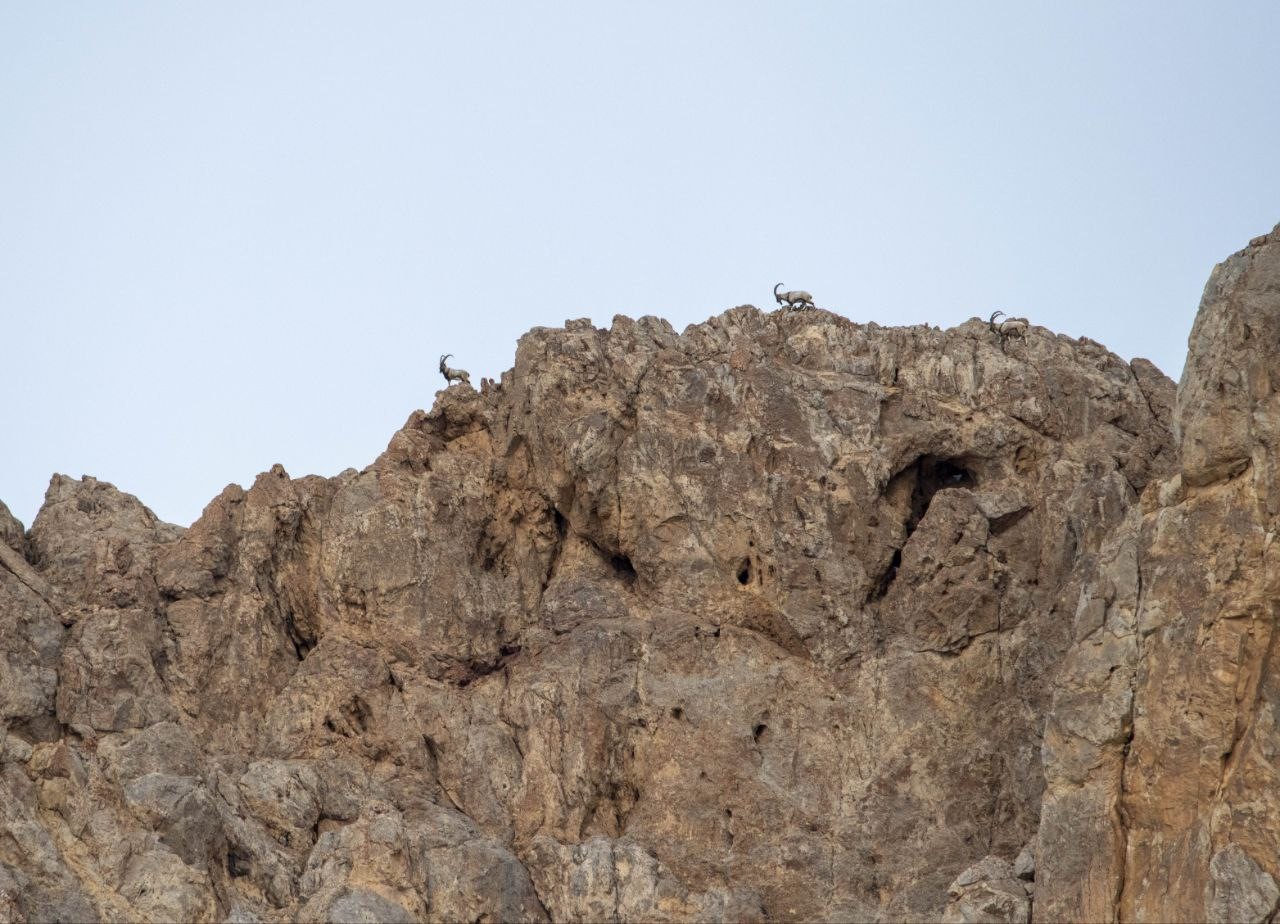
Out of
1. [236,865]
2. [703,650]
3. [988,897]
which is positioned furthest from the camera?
[703,650]

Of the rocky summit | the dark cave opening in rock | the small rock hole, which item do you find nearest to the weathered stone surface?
the rocky summit

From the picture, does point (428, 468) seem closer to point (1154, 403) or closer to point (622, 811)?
point (622, 811)

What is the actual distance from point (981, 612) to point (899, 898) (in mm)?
7070

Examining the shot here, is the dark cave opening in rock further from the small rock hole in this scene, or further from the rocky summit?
the small rock hole

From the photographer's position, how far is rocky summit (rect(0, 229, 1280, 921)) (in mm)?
50844

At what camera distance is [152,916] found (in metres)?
52.6

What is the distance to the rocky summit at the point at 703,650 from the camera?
50.8 m

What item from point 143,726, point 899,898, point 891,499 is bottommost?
point 899,898

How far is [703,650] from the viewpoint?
58.3 meters

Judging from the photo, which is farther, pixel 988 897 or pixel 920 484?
pixel 920 484

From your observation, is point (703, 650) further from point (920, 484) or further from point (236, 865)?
point (236, 865)

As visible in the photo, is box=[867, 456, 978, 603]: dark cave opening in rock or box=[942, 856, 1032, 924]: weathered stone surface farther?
box=[867, 456, 978, 603]: dark cave opening in rock

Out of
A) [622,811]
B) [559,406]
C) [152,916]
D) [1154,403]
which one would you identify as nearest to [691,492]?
[559,406]

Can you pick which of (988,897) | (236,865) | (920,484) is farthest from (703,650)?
(236,865)
